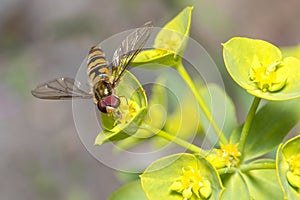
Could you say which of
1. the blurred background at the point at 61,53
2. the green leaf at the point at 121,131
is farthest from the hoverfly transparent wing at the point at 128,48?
the blurred background at the point at 61,53

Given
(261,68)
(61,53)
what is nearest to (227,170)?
(261,68)

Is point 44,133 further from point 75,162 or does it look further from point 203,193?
point 203,193

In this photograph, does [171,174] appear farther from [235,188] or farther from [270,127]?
[270,127]

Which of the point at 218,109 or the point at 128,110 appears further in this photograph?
the point at 218,109

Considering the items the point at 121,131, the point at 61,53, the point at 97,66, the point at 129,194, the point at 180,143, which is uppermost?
the point at 97,66

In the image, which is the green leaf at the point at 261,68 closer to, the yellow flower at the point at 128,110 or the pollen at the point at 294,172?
the pollen at the point at 294,172

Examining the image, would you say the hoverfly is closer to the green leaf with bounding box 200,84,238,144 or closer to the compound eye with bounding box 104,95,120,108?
the compound eye with bounding box 104,95,120,108
